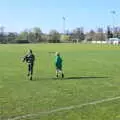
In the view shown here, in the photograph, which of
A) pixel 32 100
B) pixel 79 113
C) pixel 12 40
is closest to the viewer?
pixel 79 113

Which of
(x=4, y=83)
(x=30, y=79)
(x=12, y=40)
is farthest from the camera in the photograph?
(x=12, y=40)

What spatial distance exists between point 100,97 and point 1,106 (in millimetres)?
4177

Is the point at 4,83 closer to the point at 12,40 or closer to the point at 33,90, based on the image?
the point at 33,90

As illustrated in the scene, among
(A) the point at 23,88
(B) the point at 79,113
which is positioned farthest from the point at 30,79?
(B) the point at 79,113

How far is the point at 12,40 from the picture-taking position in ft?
651

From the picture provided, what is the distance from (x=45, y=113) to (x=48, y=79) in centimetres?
1100

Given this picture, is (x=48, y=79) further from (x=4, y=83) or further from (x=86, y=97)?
(x=86, y=97)

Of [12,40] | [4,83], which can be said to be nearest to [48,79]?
[4,83]

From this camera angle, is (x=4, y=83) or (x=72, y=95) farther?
(x=4, y=83)

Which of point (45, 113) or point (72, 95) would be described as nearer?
point (45, 113)

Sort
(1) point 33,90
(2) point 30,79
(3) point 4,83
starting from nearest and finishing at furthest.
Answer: (1) point 33,90 < (3) point 4,83 < (2) point 30,79

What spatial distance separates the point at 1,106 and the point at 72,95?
3.72 metres

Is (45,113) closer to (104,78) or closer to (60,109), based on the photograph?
(60,109)

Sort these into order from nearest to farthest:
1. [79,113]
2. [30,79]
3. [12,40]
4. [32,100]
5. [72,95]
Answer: [79,113], [32,100], [72,95], [30,79], [12,40]
